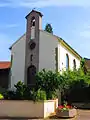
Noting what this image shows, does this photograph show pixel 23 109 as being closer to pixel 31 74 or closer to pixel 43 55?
pixel 43 55

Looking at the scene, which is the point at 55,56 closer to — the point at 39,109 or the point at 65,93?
the point at 65,93

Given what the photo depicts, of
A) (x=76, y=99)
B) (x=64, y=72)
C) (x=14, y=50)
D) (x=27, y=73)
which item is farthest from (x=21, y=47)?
(x=76, y=99)

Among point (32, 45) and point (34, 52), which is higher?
point (32, 45)

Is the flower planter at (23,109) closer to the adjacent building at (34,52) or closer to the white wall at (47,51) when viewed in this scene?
the adjacent building at (34,52)

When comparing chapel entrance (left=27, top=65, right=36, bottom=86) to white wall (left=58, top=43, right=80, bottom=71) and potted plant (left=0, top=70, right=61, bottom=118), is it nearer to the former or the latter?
white wall (left=58, top=43, right=80, bottom=71)

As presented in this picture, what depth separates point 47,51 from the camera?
37.5m

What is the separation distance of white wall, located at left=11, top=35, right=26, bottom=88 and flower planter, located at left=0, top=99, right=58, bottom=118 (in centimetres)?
1534

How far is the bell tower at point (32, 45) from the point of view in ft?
125

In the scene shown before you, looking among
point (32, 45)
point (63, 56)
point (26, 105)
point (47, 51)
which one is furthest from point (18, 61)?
point (26, 105)

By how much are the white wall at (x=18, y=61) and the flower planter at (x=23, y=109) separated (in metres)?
15.3

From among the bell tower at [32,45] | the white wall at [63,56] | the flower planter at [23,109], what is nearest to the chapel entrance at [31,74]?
the bell tower at [32,45]

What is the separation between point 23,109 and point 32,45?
16.8 m

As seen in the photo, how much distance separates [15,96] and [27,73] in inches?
572

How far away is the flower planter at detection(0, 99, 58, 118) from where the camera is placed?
74.8ft
